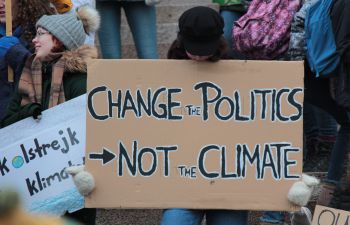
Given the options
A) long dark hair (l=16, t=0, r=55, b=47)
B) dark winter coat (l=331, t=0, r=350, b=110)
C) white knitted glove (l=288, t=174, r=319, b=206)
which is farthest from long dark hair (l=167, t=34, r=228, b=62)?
long dark hair (l=16, t=0, r=55, b=47)

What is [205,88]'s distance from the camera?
3.14m

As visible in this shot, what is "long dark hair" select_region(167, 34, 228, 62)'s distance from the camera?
3.12m

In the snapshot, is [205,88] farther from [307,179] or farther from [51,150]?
[51,150]

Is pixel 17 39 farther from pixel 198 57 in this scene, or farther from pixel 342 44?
pixel 342 44

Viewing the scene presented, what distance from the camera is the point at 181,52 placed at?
3225 mm

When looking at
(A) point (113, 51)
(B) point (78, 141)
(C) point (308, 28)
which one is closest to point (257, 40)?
(C) point (308, 28)

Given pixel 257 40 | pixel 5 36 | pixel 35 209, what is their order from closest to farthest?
1. pixel 35 209
2. pixel 5 36
3. pixel 257 40

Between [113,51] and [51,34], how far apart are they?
6.30ft

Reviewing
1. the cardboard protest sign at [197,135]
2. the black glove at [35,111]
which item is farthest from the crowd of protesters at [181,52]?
the cardboard protest sign at [197,135]

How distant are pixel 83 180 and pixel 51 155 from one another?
0.59 meters

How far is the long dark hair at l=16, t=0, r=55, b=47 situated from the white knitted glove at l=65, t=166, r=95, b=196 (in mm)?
1608

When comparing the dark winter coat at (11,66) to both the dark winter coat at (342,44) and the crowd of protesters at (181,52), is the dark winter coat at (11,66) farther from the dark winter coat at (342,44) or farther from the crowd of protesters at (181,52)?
the dark winter coat at (342,44)

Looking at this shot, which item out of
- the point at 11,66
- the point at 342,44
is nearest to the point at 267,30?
the point at 342,44

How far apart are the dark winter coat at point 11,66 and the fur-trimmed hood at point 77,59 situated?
1.41 ft
